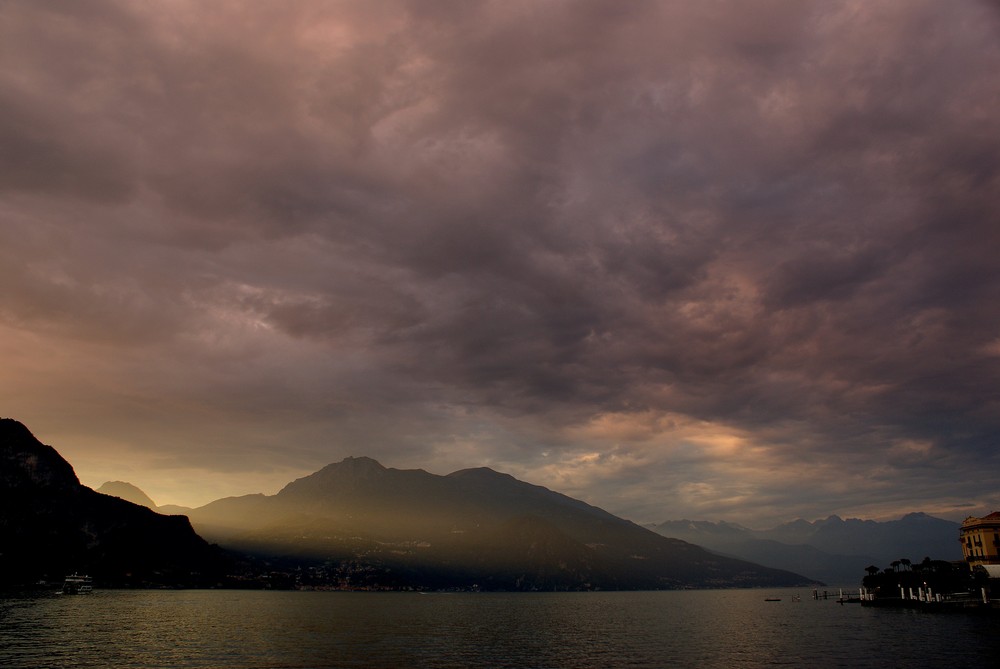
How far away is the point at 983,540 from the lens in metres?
184

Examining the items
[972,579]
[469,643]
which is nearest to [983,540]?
[972,579]

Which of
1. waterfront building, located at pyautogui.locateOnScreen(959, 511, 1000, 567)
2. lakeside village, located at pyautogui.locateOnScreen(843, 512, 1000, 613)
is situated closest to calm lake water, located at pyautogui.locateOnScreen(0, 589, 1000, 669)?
lakeside village, located at pyautogui.locateOnScreen(843, 512, 1000, 613)

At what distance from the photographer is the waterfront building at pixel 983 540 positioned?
180375 mm

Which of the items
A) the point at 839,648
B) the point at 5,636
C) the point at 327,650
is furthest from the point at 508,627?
the point at 5,636

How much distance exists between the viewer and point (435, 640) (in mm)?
113188

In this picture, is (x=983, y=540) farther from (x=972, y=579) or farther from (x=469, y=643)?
(x=469, y=643)

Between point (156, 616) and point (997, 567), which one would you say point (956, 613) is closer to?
point (997, 567)

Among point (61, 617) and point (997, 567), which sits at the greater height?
point (997, 567)

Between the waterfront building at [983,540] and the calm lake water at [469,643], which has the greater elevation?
the waterfront building at [983,540]

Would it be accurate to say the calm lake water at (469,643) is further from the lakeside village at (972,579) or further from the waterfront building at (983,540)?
the waterfront building at (983,540)

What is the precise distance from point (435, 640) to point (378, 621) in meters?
55.2

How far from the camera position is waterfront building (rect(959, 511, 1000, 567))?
592 feet

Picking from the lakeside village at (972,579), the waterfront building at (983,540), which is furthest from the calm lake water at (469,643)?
the waterfront building at (983,540)

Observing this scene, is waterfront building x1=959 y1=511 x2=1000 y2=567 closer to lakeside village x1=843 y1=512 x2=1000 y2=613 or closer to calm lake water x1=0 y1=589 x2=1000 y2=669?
lakeside village x1=843 y1=512 x2=1000 y2=613
